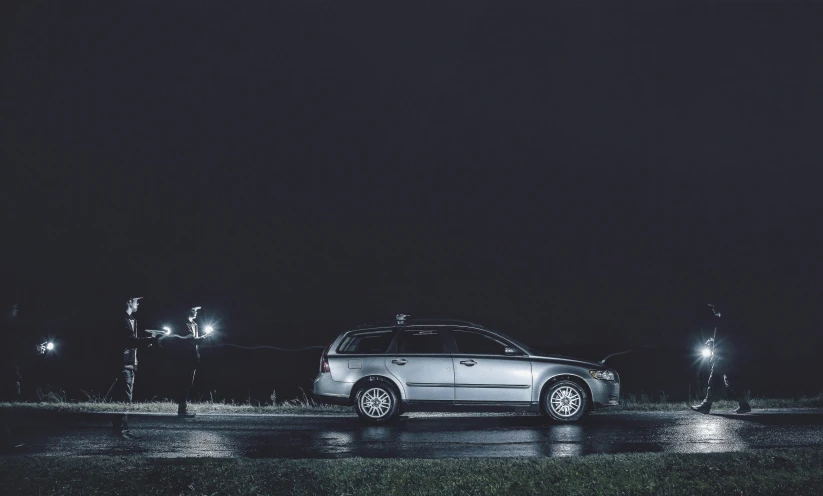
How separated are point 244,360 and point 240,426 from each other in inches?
1823

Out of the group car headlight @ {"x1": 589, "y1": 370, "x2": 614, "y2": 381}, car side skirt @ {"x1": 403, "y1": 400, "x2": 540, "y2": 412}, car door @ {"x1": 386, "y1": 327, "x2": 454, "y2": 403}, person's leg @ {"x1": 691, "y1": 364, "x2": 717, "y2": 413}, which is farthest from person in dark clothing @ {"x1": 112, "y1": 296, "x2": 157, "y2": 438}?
person's leg @ {"x1": 691, "y1": 364, "x2": 717, "y2": 413}

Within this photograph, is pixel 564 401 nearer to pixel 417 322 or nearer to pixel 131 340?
pixel 417 322

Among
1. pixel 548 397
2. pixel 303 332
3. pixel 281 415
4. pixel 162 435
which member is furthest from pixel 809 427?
pixel 303 332

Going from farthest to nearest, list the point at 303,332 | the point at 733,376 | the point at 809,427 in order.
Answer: the point at 303,332 < the point at 733,376 < the point at 809,427

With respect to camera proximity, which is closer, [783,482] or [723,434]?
[783,482]

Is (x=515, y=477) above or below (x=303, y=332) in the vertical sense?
below

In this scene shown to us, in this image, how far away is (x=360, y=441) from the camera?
10.6 m

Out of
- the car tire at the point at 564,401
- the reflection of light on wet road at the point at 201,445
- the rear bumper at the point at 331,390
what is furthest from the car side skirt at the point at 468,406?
the reflection of light on wet road at the point at 201,445

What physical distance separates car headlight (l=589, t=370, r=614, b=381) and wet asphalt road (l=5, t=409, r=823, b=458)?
2.25 feet

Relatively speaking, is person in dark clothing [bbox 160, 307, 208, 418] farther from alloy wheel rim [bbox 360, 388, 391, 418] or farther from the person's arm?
alloy wheel rim [bbox 360, 388, 391, 418]

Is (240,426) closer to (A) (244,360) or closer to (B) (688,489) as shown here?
(B) (688,489)

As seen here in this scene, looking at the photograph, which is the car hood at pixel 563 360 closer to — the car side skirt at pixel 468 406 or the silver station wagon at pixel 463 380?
the silver station wagon at pixel 463 380

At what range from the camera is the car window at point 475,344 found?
12695 millimetres

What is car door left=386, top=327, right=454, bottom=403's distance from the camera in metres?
12.5
